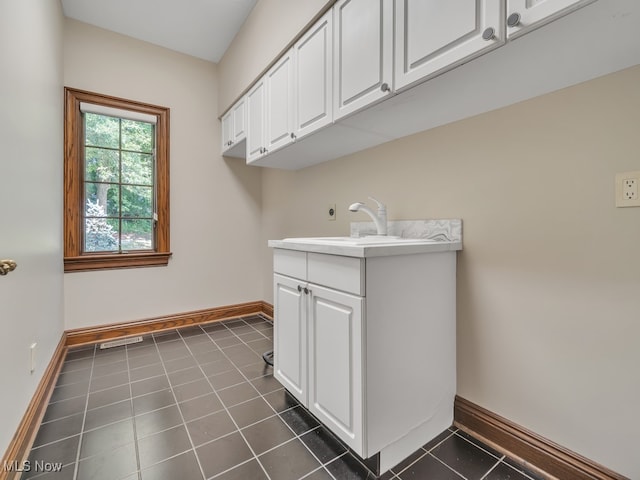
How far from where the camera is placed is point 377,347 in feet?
3.76

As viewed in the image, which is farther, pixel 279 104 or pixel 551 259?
pixel 279 104

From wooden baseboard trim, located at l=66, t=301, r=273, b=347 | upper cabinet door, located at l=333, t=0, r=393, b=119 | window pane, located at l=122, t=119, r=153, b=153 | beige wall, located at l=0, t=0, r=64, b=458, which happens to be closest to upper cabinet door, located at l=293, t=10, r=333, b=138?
upper cabinet door, located at l=333, t=0, r=393, b=119

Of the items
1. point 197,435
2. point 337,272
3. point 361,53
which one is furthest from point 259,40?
point 197,435

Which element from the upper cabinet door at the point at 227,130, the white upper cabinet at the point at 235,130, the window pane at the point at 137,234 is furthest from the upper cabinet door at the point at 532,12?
the window pane at the point at 137,234

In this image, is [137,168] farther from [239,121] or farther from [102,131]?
[239,121]

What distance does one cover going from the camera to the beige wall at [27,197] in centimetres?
115

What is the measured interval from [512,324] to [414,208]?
28.5 inches

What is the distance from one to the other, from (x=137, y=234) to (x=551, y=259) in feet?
10.1

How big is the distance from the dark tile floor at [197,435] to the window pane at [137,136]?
1.86 metres

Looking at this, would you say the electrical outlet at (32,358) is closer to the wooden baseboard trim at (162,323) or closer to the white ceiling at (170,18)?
the wooden baseboard trim at (162,323)

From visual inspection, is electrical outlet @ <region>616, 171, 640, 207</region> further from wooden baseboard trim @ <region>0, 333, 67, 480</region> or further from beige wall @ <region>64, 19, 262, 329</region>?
beige wall @ <region>64, 19, 262, 329</region>

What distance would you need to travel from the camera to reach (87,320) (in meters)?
2.51

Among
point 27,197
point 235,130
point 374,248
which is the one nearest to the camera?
point 374,248

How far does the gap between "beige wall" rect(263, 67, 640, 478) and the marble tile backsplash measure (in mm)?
45
